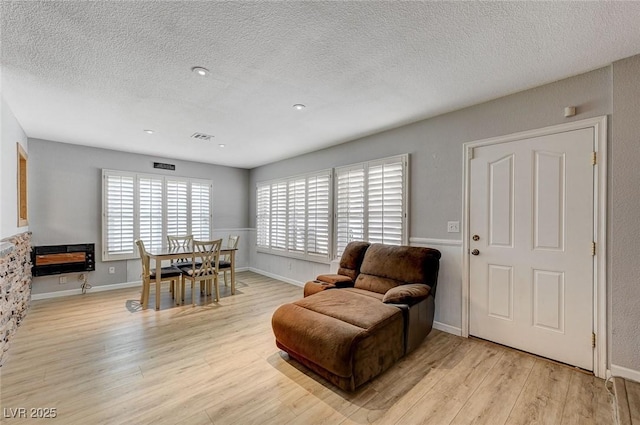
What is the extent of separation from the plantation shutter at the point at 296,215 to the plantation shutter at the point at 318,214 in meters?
0.18

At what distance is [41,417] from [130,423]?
63 centimetres

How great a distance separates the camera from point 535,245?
2.66 meters

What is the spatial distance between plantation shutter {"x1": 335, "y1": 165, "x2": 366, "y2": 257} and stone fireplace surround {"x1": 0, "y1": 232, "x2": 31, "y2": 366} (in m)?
3.77

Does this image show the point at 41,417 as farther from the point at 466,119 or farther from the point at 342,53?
the point at 466,119

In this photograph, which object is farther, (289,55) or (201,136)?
(201,136)

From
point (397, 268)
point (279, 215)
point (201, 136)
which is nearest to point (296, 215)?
point (279, 215)

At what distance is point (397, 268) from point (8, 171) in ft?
14.6

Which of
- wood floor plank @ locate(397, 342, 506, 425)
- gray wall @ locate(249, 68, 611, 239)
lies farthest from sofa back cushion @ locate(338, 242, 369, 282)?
wood floor plank @ locate(397, 342, 506, 425)

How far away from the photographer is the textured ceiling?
1.70m

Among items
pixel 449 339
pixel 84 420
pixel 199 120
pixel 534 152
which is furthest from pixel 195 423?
pixel 534 152

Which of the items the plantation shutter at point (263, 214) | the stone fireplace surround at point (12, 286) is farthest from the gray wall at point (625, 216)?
the plantation shutter at point (263, 214)

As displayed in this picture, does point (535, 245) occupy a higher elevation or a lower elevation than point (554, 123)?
lower

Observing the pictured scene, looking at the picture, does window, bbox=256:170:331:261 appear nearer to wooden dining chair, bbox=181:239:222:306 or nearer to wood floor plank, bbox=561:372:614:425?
→ wooden dining chair, bbox=181:239:222:306

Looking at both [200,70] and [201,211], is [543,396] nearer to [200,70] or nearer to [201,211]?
[200,70]
